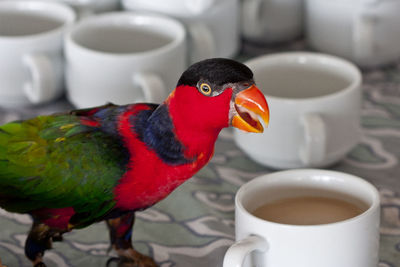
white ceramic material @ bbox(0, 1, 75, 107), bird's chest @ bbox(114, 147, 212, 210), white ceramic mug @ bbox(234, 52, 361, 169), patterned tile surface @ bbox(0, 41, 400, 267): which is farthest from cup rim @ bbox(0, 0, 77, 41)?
bird's chest @ bbox(114, 147, 212, 210)

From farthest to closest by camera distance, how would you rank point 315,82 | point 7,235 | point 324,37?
point 324,37, point 315,82, point 7,235

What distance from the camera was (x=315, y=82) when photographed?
0.63 metres

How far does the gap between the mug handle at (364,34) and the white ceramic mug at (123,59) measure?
0.17 m

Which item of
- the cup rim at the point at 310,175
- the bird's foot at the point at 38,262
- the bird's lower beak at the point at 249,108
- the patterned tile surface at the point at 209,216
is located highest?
the bird's lower beak at the point at 249,108

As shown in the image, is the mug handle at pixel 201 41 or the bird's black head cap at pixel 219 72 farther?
the mug handle at pixel 201 41

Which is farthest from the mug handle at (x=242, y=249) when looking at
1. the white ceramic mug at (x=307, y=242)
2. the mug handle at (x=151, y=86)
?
the mug handle at (x=151, y=86)

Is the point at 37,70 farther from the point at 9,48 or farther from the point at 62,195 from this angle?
the point at 62,195

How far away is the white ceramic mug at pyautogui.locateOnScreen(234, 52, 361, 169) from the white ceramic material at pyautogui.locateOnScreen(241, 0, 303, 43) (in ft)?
0.50

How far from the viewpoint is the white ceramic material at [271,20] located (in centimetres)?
76

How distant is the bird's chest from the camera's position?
42cm

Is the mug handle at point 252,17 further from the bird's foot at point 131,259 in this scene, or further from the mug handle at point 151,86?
the bird's foot at point 131,259

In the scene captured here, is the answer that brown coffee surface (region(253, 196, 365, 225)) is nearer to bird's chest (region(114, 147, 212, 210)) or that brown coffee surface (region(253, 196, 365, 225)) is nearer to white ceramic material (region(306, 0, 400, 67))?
bird's chest (region(114, 147, 212, 210))

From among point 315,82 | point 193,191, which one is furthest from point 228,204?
point 315,82

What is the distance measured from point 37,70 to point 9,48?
0.11 feet
